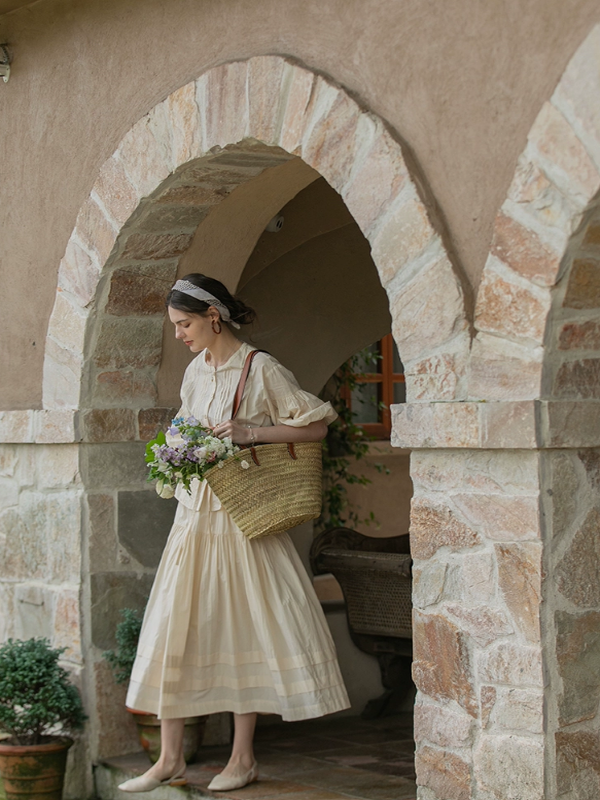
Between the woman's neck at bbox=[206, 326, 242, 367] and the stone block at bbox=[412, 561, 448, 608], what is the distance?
1.23 meters

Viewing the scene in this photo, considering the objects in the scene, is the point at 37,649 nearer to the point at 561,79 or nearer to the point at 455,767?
the point at 455,767

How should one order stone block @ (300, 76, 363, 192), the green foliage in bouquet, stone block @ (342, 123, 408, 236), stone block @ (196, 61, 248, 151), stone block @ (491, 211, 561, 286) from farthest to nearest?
the green foliage in bouquet
stone block @ (196, 61, 248, 151)
stone block @ (300, 76, 363, 192)
stone block @ (342, 123, 408, 236)
stone block @ (491, 211, 561, 286)

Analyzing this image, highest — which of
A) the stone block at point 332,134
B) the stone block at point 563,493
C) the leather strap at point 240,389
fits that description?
the stone block at point 332,134

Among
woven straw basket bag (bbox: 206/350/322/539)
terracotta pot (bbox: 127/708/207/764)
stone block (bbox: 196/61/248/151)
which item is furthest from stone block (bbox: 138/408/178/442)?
stone block (bbox: 196/61/248/151)

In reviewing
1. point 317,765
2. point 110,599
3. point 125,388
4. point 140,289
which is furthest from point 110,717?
point 140,289

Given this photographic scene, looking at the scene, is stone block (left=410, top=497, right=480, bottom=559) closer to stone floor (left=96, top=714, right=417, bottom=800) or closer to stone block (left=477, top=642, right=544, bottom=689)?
stone block (left=477, top=642, right=544, bottom=689)

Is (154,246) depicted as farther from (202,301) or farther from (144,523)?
(144,523)

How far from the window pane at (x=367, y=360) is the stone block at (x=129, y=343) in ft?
6.38

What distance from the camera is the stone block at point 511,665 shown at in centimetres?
304

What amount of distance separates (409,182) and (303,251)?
7.18 feet

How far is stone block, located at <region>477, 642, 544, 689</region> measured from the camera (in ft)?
9.99

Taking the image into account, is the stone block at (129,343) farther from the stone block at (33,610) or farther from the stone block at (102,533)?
the stone block at (33,610)

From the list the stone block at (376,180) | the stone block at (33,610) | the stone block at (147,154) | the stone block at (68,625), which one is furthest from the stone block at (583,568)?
the stone block at (33,610)

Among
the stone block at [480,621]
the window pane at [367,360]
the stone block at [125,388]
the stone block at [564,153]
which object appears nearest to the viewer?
the stone block at [564,153]
